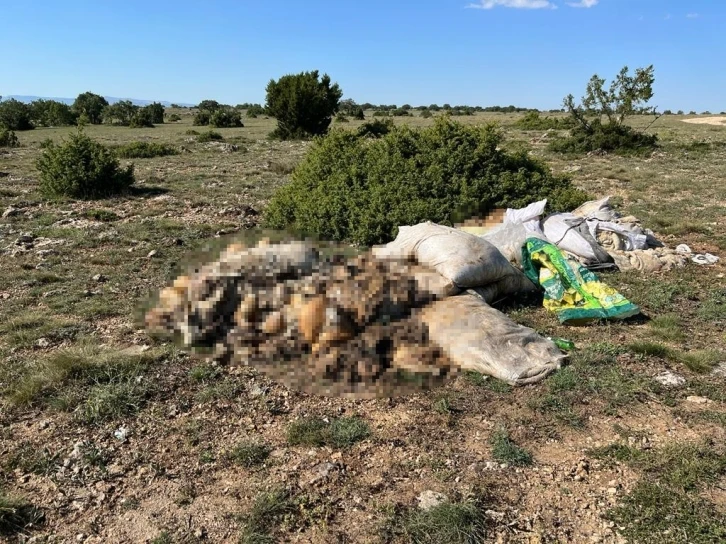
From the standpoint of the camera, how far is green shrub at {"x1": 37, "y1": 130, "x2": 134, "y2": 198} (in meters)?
9.78

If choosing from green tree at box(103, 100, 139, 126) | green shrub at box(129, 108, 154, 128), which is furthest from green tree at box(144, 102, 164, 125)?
green shrub at box(129, 108, 154, 128)

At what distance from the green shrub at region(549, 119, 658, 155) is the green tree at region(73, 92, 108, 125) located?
105 ft

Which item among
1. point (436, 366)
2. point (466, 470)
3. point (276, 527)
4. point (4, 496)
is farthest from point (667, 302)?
point (4, 496)

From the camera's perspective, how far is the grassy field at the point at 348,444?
93.7 inches

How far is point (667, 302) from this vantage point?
4.90 m

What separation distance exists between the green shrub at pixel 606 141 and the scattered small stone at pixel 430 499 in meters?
17.5

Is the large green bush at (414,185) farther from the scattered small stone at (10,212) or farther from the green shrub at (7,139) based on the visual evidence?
the green shrub at (7,139)

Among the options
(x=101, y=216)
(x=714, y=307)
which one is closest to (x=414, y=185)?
(x=714, y=307)

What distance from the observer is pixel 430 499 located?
2.50 m

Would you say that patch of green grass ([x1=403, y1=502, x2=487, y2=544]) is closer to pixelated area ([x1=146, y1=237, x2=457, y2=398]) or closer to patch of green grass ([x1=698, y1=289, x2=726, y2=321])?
pixelated area ([x1=146, y1=237, x2=457, y2=398])

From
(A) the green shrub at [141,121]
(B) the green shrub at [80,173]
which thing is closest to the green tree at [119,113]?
(A) the green shrub at [141,121]

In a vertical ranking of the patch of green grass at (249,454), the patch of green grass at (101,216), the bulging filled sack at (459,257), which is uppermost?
the bulging filled sack at (459,257)

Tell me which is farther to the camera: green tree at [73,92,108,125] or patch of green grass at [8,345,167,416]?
green tree at [73,92,108,125]

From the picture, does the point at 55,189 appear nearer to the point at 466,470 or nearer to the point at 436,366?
the point at 436,366
